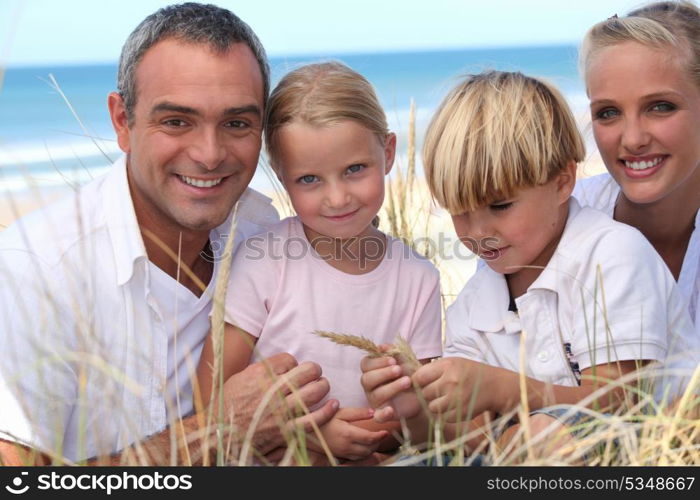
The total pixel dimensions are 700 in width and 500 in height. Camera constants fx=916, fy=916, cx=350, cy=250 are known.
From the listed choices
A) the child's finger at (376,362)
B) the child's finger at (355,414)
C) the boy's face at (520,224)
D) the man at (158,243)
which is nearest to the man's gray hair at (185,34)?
the man at (158,243)

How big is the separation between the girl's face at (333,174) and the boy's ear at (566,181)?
0.60 metres

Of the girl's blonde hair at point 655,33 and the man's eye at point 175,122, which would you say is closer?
the man's eye at point 175,122

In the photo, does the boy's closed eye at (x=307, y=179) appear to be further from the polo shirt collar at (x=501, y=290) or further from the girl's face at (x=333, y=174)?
the polo shirt collar at (x=501, y=290)

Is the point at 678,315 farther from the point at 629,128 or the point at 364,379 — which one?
the point at 364,379

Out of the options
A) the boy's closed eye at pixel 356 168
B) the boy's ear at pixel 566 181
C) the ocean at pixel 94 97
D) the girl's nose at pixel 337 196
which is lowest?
the boy's ear at pixel 566 181

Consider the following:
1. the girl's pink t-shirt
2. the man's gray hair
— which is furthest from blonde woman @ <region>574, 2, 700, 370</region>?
the man's gray hair

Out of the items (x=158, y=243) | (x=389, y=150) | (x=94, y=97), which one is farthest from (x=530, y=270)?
(x=94, y=97)

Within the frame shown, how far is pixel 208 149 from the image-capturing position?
308cm

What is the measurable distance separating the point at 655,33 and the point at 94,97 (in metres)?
22.1

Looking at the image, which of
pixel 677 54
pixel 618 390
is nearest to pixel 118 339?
pixel 618 390

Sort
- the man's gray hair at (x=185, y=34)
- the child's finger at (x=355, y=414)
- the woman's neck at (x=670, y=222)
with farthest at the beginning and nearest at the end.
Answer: the woman's neck at (x=670, y=222)
the man's gray hair at (x=185, y=34)
the child's finger at (x=355, y=414)

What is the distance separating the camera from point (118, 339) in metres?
3.00

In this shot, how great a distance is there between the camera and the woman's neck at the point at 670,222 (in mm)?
3537
